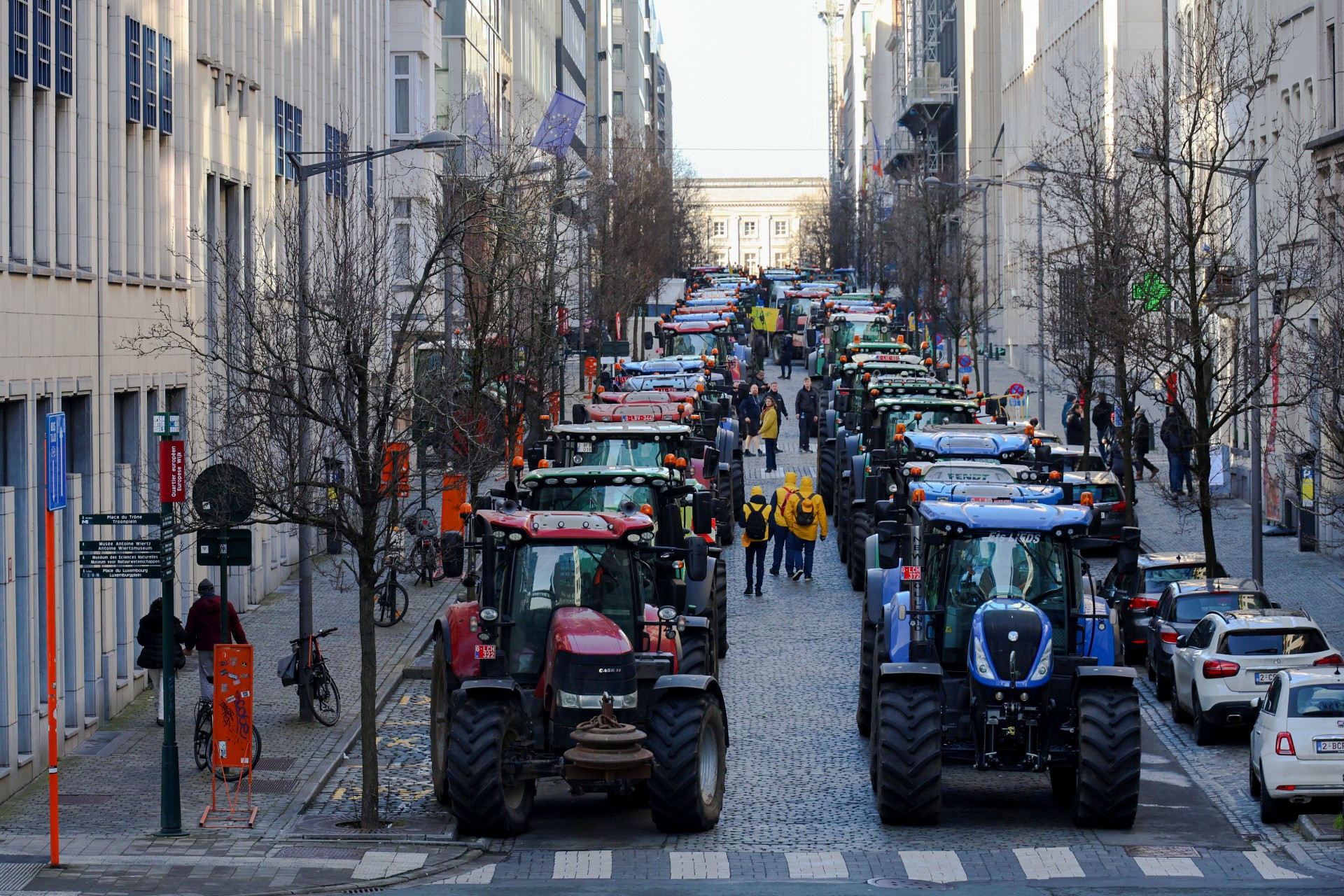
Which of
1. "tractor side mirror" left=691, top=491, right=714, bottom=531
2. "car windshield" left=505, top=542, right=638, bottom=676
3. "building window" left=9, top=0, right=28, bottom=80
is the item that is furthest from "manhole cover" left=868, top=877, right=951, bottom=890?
"building window" left=9, top=0, right=28, bottom=80

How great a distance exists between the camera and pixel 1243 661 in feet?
68.1

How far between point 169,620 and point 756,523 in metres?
13.8

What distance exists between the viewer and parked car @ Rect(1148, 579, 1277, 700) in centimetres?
2359

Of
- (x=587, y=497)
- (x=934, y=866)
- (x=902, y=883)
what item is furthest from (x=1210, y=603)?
(x=902, y=883)

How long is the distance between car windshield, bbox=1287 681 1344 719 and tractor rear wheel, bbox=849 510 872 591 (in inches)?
471

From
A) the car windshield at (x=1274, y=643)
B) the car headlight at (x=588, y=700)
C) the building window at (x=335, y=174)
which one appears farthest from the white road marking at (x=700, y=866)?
the building window at (x=335, y=174)

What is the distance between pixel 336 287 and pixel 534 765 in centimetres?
763

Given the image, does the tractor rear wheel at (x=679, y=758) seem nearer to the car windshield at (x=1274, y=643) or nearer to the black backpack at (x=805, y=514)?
the car windshield at (x=1274, y=643)

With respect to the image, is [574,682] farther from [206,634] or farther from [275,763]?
[206,634]

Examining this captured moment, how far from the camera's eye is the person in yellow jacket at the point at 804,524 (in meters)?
31.0

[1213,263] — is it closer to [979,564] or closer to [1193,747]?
[1193,747]

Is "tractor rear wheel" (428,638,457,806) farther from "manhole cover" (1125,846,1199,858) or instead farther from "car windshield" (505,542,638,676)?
"manhole cover" (1125,846,1199,858)

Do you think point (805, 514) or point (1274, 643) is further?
point (805, 514)

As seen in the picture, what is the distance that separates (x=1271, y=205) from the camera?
131 ft
